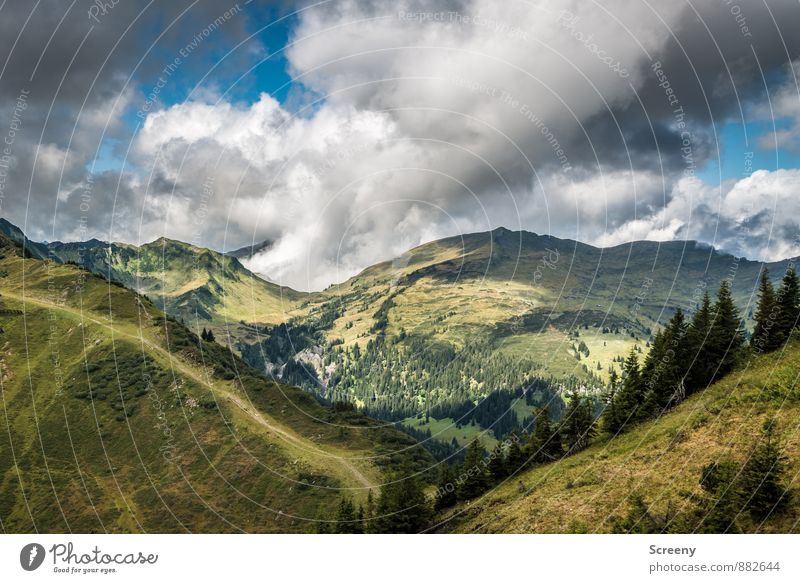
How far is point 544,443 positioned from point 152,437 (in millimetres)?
86950

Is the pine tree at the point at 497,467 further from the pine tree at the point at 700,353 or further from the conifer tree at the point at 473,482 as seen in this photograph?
the pine tree at the point at 700,353

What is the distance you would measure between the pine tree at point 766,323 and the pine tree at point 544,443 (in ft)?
77.1

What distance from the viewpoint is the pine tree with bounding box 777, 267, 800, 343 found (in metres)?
53.6

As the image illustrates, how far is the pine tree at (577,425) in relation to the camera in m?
59.8

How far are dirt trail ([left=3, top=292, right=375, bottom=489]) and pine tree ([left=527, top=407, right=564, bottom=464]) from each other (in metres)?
37.5

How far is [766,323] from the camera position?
4962cm

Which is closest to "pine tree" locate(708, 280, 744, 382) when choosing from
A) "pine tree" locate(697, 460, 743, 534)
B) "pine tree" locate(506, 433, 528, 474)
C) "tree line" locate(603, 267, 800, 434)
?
Answer: "tree line" locate(603, 267, 800, 434)

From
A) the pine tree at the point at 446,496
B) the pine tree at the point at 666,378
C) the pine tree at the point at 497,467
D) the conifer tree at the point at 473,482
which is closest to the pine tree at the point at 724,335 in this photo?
the pine tree at the point at 666,378

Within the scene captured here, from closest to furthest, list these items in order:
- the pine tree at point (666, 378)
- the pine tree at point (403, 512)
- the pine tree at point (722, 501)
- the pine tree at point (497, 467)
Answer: the pine tree at point (722, 501)
the pine tree at point (403, 512)
the pine tree at point (666, 378)
the pine tree at point (497, 467)

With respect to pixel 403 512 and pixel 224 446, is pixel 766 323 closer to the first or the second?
pixel 403 512

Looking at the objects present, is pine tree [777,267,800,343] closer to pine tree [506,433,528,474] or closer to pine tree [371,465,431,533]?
pine tree [506,433,528,474]

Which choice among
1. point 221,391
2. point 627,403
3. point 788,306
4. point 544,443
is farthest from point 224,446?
point 788,306
